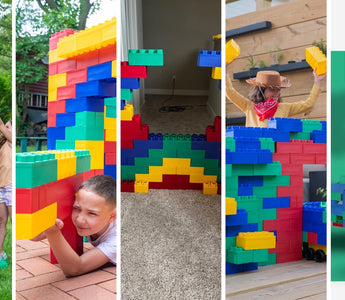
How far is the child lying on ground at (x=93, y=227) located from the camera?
1227mm

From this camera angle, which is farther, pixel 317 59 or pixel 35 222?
pixel 317 59

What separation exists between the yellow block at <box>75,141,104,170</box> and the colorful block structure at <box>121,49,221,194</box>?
0.50ft

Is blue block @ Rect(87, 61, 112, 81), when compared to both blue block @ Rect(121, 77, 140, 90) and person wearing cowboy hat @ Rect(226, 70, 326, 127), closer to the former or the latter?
blue block @ Rect(121, 77, 140, 90)

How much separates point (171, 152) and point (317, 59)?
65 centimetres

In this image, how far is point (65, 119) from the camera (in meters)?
1.28

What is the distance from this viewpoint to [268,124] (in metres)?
1.36

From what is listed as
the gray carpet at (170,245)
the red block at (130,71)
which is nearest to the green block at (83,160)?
the gray carpet at (170,245)

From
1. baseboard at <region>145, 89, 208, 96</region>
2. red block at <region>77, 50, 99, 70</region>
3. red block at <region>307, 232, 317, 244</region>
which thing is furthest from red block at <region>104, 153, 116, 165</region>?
red block at <region>307, 232, 317, 244</region>

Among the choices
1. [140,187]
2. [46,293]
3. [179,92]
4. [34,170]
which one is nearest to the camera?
[34,170]

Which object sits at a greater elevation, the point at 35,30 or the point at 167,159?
the point at 35,30

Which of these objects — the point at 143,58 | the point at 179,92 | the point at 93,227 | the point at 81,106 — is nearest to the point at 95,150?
the point at 81,106

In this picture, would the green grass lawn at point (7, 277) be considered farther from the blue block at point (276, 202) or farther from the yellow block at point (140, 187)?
the blue block at point (276, 202)

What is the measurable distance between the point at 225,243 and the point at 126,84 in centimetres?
68

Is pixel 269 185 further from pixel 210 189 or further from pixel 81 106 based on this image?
pixel 81 106
